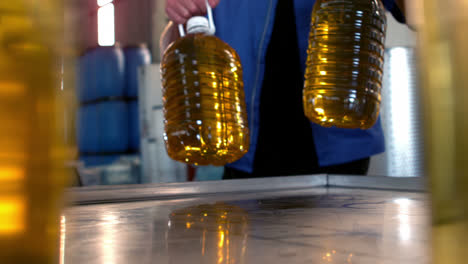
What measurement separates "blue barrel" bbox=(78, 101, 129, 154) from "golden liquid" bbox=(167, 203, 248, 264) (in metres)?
3.79

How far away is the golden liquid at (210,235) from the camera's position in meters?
0.31

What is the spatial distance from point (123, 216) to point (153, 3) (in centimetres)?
432

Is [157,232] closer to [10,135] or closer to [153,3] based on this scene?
[10,135]

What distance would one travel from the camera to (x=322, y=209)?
601 millimetres

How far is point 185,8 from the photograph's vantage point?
96 cm

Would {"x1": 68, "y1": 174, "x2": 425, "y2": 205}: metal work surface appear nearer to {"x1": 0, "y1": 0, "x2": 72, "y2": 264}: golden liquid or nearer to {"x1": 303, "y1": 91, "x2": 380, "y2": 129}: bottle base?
{"x1": 303, "y1": 91, "x2": 380, "y2": 129}: bottle base

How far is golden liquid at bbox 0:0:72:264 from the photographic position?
4.7 inches

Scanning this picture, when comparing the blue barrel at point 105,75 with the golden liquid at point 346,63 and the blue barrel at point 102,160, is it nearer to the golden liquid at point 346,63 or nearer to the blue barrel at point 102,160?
the blue barrel at point 102,160

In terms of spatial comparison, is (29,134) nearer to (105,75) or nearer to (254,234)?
(254,234)

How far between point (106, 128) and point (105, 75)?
0.57 metres

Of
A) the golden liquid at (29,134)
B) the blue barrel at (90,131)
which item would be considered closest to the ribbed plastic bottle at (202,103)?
the golden liquid at (29,134)

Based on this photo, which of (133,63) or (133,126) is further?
(133,63)

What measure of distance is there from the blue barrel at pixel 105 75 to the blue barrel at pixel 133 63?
0.18 ft

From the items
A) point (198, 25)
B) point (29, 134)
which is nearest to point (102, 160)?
point (198, 25)
